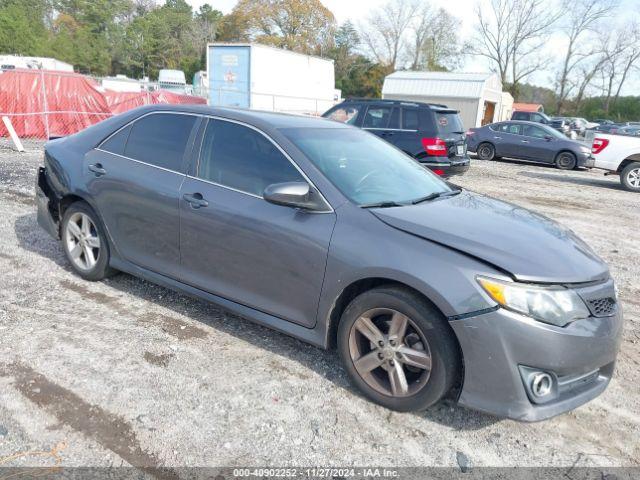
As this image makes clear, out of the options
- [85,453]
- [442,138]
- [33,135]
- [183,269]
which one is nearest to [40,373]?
[85,453]

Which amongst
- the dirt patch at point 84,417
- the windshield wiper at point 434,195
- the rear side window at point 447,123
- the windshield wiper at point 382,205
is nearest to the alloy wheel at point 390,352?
the windshield wiper at point 382,205

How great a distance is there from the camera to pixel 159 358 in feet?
11.2

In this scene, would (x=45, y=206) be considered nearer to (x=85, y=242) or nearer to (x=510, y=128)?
(x=85, y=242)

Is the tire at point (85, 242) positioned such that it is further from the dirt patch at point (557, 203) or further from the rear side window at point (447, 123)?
the dirt patch at point (557, 203)

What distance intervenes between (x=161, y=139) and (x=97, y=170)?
0.67 m

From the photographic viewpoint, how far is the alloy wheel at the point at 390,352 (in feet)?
9.22

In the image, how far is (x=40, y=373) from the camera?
3.15 metres

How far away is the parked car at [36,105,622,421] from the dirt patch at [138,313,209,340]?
0.94 ft

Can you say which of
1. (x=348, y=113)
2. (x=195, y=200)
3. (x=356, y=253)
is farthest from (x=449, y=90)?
(x=356, y=253)

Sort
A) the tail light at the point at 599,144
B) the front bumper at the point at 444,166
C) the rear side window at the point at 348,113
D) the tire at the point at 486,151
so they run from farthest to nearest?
the tire at the point at 486,151
the tail light at the point at 599,144
the rear side window at the point at 348,113
the front bumper at the point at 444,166

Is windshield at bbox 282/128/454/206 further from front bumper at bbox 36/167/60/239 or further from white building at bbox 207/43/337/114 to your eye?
white building at bbox 207/43/337/114

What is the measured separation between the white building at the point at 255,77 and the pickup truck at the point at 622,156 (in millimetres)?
13670

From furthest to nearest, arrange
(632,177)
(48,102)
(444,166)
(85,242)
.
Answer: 1. (48,102)
2. (632,177)
3. (444,166)
4. (85,242)

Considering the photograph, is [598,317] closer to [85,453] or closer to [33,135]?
[85,453]
